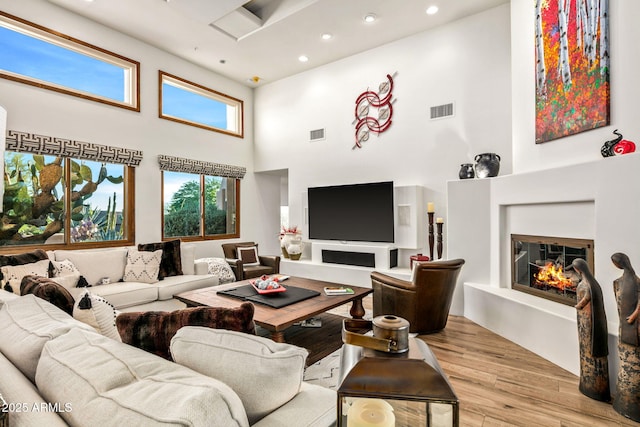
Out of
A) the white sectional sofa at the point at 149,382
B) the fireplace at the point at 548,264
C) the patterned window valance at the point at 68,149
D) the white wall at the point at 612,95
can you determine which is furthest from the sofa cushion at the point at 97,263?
the white wall at the point at 612,95

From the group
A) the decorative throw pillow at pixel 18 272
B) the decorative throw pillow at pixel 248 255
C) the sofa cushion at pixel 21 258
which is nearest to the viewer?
the decorative throw pillow at pixel 18 272

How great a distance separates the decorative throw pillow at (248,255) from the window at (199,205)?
79cm

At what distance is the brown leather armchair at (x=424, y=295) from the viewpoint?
312cm

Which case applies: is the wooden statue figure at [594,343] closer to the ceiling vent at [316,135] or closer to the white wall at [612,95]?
the white wall at [612,95]

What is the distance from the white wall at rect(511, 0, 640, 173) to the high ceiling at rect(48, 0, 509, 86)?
110 cm

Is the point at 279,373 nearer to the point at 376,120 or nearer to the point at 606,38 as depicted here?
the point at 606,38

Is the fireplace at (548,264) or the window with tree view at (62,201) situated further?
the window with tree view at (62,201)

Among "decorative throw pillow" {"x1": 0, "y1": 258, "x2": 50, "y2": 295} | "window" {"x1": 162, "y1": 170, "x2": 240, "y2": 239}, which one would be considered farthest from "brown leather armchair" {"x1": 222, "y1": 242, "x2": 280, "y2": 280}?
"decorative throw pillow" {"x1": 0, "y1": 258, "x2": 50, "y2": 295}

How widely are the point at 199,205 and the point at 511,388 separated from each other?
5.32 meters

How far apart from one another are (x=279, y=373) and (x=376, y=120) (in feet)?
16.0

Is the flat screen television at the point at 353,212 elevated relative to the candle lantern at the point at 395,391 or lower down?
elevated

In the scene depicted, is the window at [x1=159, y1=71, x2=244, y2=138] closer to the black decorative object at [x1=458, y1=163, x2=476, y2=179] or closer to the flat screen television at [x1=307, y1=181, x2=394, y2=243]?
the flat screen television at [x1=307, y1=181, x2=394, y2=243]

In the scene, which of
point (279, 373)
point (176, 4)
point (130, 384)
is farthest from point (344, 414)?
point (176, 4)

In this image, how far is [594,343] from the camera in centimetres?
205
